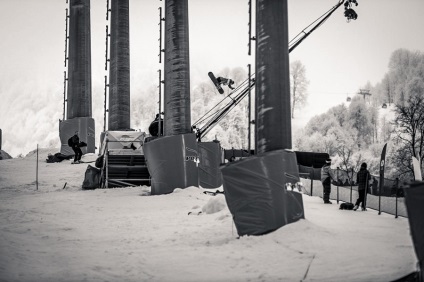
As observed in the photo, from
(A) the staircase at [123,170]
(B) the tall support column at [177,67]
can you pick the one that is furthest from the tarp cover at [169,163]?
(A) the staircase at [123,170]

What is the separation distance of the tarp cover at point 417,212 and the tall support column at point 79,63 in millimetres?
36376

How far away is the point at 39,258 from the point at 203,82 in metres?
95.8

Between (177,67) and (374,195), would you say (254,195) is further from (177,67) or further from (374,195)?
(177,67)

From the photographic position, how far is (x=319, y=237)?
10523 millimetres

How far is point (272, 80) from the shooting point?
514 inches

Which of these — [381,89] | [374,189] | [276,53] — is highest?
[381,89]

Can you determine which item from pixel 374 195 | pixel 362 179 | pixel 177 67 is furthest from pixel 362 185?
pixel 177 67

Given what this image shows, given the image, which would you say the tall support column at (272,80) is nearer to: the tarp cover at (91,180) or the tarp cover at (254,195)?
the tarp cover at (254,195)

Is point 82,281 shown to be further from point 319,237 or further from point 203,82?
point 203,82

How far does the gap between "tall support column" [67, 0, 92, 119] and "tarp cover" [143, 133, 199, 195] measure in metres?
21.1

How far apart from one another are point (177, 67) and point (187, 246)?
13.5 metres

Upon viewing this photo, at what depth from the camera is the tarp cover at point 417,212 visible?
21.6ft

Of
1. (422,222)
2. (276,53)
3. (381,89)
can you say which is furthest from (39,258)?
(381,89)

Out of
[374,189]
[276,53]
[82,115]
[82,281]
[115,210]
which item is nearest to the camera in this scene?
[82,281]
